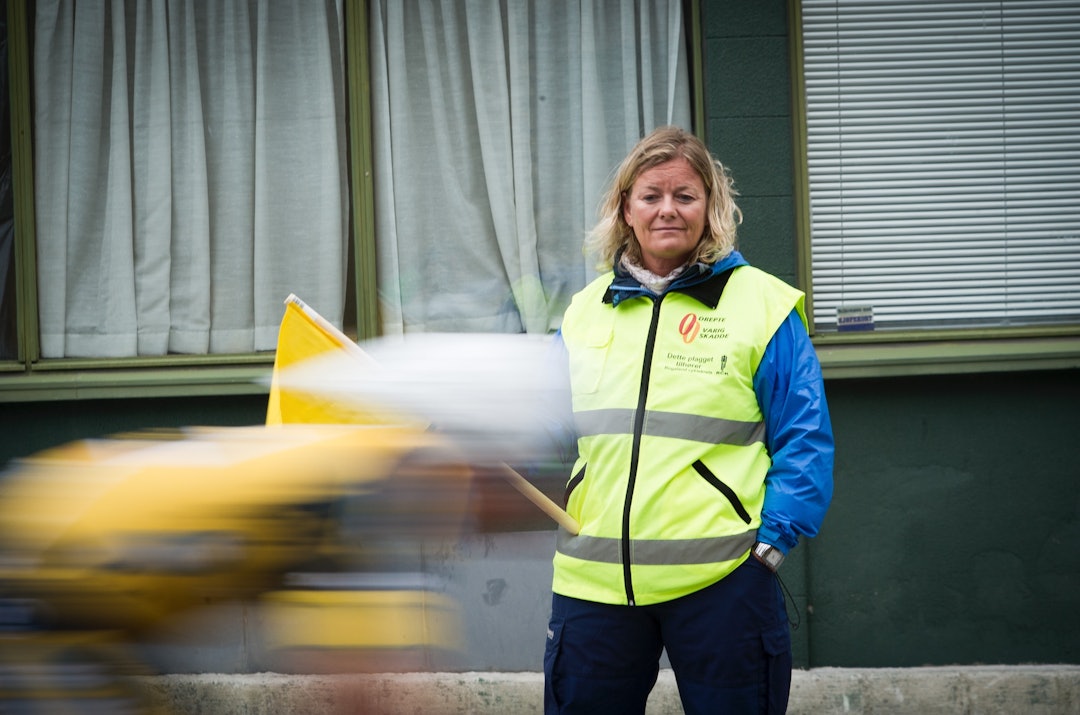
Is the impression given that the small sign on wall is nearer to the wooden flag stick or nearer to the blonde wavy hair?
the blonde wavy hair

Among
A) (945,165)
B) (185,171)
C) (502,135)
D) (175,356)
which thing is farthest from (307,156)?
(945,165)

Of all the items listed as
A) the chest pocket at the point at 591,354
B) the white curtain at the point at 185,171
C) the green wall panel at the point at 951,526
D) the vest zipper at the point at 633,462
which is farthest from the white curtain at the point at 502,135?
the vest zipper at the point at 633,462

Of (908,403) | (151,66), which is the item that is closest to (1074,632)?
(908,403)

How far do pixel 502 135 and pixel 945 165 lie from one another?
6.59ft

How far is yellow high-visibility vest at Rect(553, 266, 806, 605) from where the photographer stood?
258 centimetres

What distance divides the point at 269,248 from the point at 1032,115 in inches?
139

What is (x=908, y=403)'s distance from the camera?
4.75 metres

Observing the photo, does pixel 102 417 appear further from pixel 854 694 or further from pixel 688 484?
pixel 854 694

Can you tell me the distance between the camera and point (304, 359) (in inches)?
86.7

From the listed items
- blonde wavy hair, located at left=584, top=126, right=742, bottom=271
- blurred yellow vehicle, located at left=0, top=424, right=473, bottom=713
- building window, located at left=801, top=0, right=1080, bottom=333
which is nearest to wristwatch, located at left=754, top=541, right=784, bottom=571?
blonde wavy hair, located at left=584, top=126, right=742, bottom=271

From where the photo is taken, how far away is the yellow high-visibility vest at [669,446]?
2.58m

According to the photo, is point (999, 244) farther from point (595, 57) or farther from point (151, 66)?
point (151, 66)

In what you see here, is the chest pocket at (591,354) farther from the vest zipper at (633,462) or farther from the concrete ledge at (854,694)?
the concrete ledge at (854,694)

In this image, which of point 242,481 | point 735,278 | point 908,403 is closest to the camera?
point 242,481
